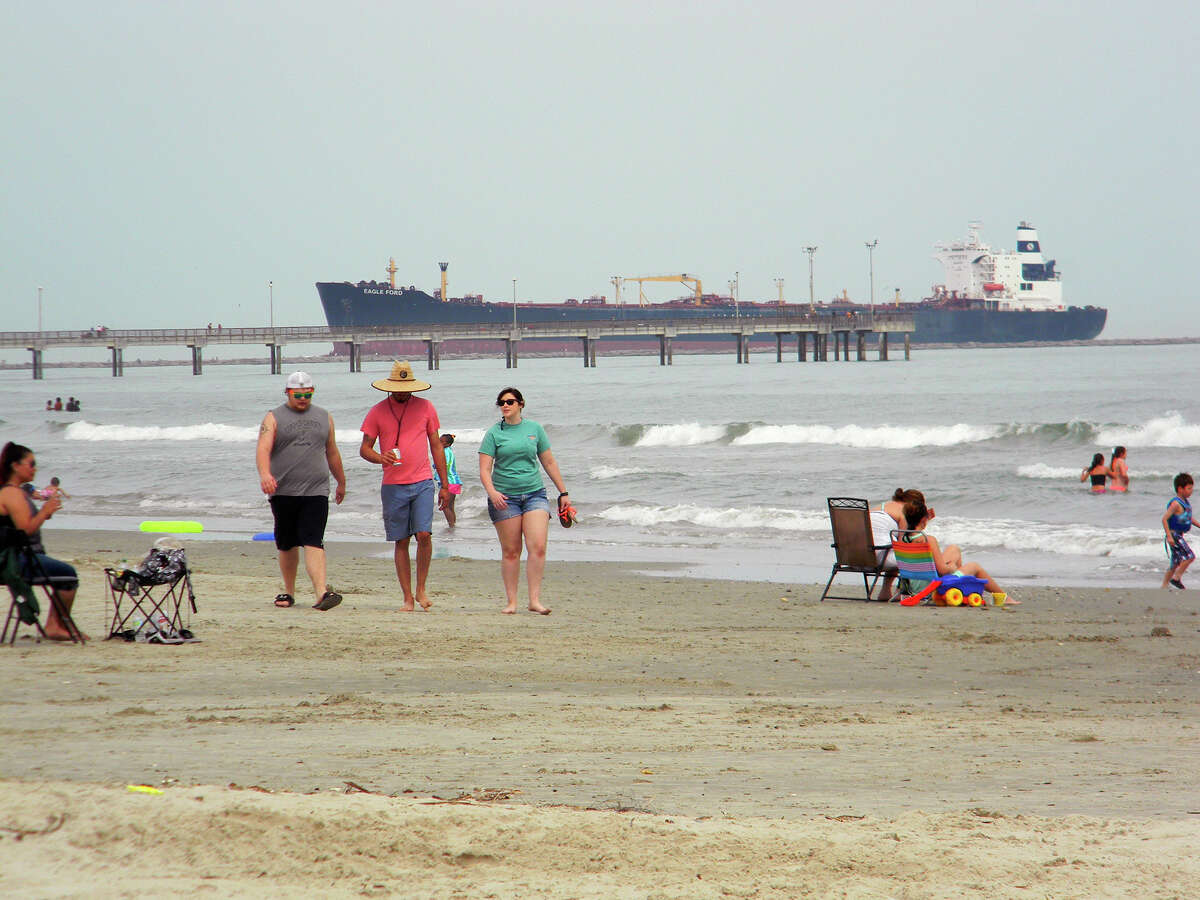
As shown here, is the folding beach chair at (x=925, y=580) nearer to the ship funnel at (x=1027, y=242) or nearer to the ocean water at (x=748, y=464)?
the ocean water at (x=748, y=464)

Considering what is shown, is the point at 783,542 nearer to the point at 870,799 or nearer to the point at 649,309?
the point at 870,799

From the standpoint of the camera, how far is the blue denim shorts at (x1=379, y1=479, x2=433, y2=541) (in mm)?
6465

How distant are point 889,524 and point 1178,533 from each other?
2.14 meters

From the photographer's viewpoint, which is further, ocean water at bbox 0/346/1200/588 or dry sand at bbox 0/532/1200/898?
ocean water at bbox 0/346/1200/588

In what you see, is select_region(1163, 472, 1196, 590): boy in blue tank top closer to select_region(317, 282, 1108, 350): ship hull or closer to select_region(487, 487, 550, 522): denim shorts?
select_region(487, 487, 550, 522): denim shorts

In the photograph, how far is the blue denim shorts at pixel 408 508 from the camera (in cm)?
646

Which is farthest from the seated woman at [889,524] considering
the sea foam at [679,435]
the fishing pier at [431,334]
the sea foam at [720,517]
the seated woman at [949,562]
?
the fishing pier at [431,334]

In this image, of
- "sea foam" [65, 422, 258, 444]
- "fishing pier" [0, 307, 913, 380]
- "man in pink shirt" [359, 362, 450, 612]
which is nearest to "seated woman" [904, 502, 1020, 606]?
"man in pink shirt" [359, 362, 450, 612]

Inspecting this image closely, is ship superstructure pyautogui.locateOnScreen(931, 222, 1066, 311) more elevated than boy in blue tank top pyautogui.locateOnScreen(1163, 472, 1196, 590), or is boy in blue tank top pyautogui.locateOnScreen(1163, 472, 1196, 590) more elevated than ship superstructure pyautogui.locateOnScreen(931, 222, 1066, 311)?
ship superstructure pyautogui.locateOnScreen(931, 222, 1066, 311)

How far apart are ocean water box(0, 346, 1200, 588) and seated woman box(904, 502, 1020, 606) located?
1.50 m

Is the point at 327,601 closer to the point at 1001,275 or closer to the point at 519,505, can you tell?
the point at 519,505

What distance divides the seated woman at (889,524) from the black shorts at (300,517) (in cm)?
360

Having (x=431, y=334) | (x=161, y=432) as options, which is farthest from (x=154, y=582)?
(x=431, y=334)

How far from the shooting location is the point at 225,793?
2873 millimetres
